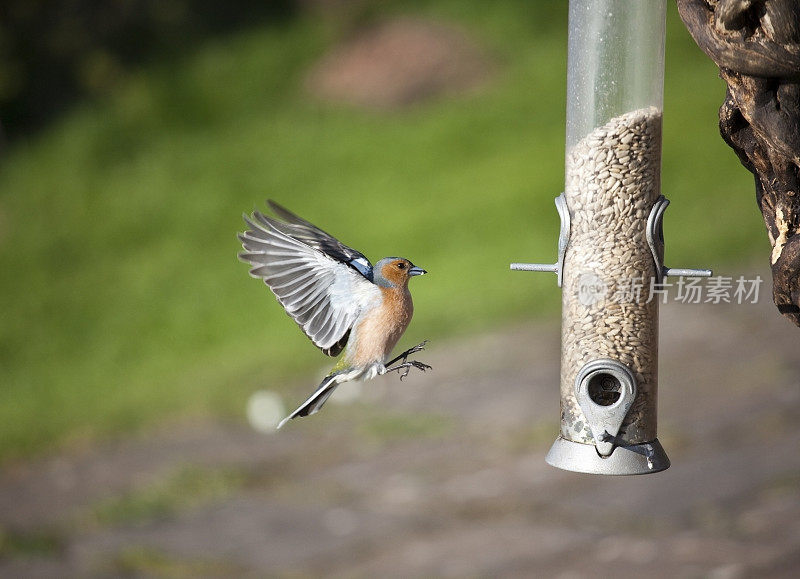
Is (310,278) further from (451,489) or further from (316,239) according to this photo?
(451,489)

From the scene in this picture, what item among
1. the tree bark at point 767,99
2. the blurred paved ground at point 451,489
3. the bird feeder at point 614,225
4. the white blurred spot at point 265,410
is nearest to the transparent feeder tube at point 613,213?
the bird feeder at point 614,225

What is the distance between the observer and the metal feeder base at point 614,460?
3.55 meters

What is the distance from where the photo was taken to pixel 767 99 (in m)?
2.89

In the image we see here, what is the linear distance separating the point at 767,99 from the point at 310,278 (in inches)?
49.1

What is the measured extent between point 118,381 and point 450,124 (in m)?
5.33

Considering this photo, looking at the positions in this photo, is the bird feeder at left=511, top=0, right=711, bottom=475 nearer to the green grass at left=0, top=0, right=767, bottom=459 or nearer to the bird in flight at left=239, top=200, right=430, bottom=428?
the bird in flight at left=239, top=200, right=430, bottom=428

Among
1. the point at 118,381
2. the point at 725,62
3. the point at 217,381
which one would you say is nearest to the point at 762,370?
the point at 217,381

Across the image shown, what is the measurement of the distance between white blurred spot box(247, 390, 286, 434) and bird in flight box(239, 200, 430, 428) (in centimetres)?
596

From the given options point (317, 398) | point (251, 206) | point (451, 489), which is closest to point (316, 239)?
point (317, 398)

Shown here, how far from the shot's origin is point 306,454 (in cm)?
841

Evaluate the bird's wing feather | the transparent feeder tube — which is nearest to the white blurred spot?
the transparent feeder tube

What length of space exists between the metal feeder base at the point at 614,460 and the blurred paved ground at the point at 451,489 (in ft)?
8.86

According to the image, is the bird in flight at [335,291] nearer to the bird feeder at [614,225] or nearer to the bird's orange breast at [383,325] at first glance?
the bird's orange breast at [383,325]

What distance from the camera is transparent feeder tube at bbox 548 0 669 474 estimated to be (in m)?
3.64
